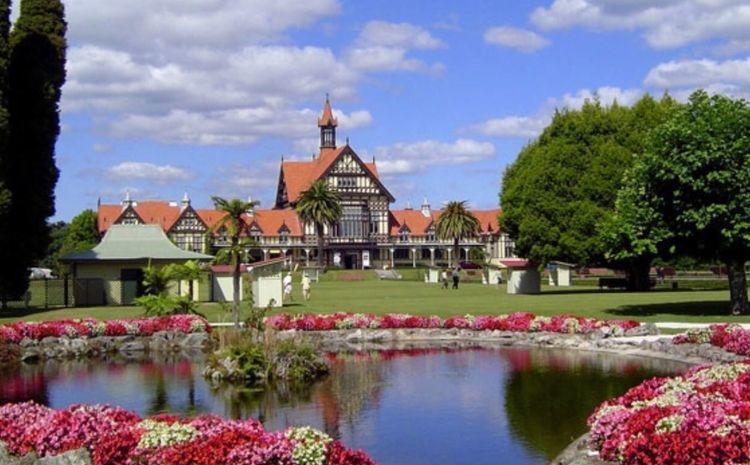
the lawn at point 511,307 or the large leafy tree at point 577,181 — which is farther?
the large leafy tree at point 577,181

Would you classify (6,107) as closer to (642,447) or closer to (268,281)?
(268,281)

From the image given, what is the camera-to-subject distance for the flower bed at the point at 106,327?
2752 centimetres

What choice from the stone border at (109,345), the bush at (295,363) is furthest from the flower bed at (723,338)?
the stone border at (109,345)


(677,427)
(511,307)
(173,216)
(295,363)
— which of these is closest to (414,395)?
(295,363)

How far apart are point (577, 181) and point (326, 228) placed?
6257cm

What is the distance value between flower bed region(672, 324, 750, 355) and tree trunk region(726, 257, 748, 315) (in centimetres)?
894

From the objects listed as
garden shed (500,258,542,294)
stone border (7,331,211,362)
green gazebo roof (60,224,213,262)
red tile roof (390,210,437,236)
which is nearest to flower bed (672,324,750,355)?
stone border (7,331,211,362)

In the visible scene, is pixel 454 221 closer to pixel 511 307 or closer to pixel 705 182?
pixel 511 307

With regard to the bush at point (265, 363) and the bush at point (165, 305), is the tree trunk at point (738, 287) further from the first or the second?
the bush at point (165, 305)

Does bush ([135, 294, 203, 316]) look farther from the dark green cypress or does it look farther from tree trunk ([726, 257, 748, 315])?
tree trunk ([726, 257, 748, 315])

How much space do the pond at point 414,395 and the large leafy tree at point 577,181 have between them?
26.8 metres

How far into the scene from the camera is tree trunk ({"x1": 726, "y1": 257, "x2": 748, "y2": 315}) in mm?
31469

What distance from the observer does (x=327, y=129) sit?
122062mm

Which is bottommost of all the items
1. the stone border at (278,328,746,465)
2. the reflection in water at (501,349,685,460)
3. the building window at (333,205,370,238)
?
the reflection in water at (501,349,685,460)
